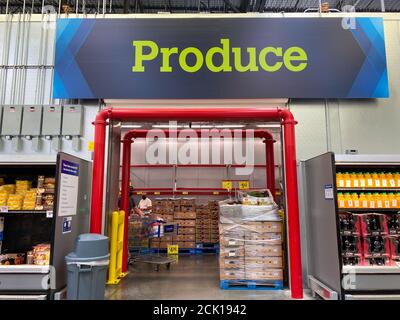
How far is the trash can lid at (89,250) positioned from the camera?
368 cm

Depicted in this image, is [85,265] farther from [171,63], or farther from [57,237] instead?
[171,63]

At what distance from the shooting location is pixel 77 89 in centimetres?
519

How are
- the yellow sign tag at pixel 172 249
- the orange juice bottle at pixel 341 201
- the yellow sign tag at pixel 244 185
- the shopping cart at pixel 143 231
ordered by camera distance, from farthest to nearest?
the yellow sign tag at pixel 244 185, the yellow sign tag at pixel 172 249, the shopping cart at pixel 143 231, the orange juice bottle at pixel 341 201

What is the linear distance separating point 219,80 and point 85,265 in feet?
11.8

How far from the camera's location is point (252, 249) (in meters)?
4.93

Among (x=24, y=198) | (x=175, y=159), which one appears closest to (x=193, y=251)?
(x=175, y=159)

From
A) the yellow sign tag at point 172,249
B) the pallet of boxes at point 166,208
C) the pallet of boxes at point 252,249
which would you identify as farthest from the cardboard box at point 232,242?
the pallet of boxes at point 166,208

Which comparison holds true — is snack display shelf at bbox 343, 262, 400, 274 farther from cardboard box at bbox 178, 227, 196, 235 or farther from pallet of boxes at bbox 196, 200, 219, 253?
cardboard box at bbox 178, 227, 196, 235

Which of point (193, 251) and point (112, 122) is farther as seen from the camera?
point (193, 251)

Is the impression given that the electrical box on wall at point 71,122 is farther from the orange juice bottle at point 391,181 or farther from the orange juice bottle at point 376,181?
the orange juice bottle at point 391,181

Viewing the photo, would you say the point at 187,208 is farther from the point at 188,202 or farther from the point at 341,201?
the point at 341,201

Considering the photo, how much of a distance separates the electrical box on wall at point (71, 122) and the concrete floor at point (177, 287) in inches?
107

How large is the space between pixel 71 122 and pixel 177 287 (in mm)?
3414

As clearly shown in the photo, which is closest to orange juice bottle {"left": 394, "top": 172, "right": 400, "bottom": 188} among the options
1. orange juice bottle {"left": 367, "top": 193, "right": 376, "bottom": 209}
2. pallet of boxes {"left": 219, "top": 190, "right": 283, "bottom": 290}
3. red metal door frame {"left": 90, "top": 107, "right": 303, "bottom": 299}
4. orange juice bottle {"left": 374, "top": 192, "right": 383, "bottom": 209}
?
orange juice bottle {"left": 374, "top": 192, "right": 383, "bottom": 209}
